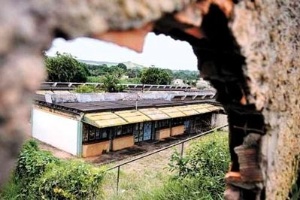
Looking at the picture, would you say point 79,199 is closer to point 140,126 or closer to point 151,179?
point 151,179

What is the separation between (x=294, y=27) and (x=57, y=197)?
5.45 meters

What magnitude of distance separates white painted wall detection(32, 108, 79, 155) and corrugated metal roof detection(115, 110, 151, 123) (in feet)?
4.69

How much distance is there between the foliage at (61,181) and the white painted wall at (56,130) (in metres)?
2.74

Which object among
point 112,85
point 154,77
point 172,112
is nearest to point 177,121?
point 172,112

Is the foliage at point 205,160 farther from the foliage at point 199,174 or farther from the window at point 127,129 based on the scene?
the window at point 127,129

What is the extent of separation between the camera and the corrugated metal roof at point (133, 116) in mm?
10360

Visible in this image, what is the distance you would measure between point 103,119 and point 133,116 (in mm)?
1272

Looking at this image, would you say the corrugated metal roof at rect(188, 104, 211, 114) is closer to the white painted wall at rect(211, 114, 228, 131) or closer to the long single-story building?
the long single-story building

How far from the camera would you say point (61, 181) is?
651 centimetres

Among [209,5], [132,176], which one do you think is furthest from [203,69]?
[132,176]

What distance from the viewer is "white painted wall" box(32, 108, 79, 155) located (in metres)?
10.0

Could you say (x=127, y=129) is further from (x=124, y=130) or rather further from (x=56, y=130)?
(x=56, y=130)

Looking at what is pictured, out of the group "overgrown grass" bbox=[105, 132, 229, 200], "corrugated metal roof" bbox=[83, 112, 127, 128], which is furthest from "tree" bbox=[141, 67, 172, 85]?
"overgrown grass" bbox=[105, 132, 229, 200]

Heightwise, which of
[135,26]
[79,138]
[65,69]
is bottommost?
[79,138]
